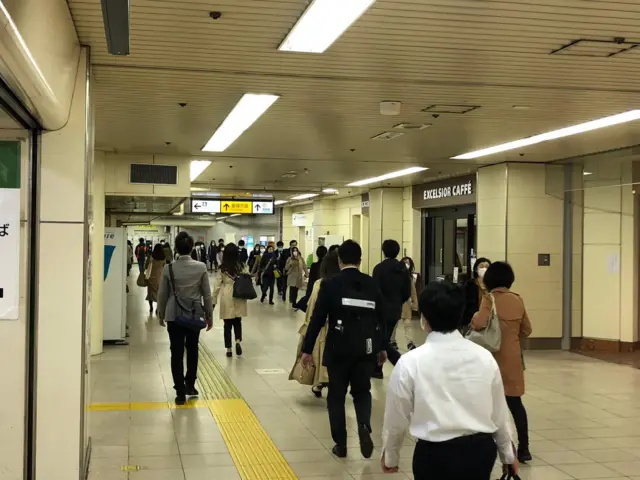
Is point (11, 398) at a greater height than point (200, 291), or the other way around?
point (200, 291)

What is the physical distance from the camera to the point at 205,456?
506cm

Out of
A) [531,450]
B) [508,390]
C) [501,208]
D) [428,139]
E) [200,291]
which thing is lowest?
[531,450]

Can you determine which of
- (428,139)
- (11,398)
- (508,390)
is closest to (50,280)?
(11,398)

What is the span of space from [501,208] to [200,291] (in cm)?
585

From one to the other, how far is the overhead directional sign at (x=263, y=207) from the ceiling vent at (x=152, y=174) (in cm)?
480

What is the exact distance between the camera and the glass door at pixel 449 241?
1307cm

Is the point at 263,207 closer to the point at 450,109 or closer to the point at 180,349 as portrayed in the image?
the point at 180,349

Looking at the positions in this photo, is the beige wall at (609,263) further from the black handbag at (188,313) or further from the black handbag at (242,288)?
the black handbag at (188,313)

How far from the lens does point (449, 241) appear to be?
14359mm

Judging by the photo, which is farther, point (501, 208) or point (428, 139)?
point (501, 208)

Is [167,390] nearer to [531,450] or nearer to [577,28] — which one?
[531,450]

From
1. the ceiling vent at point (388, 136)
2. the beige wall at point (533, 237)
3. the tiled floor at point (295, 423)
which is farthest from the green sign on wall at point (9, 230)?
the beige wall at point (533, 237)

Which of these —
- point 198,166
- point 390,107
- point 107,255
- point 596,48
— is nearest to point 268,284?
point 198,166

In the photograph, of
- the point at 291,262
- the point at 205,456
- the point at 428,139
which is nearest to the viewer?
the point at 205,456
